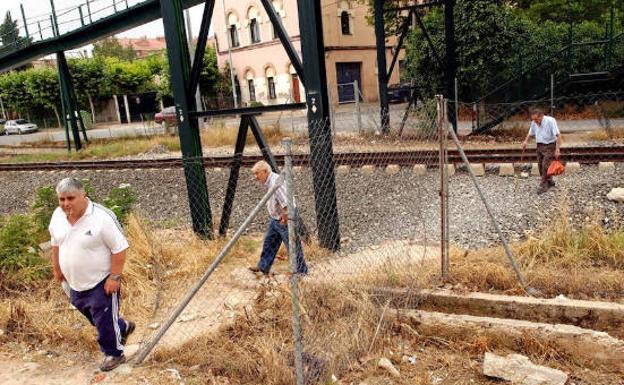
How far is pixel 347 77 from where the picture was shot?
36.8 metres

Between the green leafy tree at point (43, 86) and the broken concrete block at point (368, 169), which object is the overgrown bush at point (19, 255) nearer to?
the broken concrete block at point (368, 169)

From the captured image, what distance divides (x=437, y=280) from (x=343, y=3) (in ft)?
110

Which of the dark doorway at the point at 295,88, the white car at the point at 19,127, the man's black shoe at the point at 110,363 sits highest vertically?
the dark doorway at the point at 295,88

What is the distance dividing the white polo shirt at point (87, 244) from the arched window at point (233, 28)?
36.6m

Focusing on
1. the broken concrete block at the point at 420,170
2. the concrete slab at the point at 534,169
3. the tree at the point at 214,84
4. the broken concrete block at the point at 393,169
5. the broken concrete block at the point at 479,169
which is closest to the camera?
the concrete slab at the point at 534,169

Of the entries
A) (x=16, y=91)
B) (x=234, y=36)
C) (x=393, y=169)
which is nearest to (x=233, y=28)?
(x=234, y=36)

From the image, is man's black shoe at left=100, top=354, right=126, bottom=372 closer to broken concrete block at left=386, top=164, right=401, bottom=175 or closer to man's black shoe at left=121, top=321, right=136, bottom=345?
man's black shoe at left=121, top=321, right=136, bottom=345

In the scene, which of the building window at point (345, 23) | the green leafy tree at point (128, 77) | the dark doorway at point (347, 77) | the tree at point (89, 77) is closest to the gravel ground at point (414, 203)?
the dark doorway at point (347, 77)

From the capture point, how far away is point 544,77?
720 inches

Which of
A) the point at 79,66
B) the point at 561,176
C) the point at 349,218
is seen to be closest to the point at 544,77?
the point at 561,176

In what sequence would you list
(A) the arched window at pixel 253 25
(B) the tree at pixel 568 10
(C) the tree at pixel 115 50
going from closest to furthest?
(B) the tree at pixel 568 10, (A) the arched window at pixel 253 25, (C) the tree at pixel 115 50

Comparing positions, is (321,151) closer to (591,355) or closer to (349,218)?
(349,218)

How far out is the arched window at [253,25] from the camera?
120 feet

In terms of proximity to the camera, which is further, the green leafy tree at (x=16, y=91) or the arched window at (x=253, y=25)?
the green leafy tree at (x=16, y=91)
